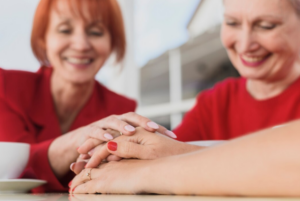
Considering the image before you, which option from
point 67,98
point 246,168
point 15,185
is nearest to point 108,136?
point 15,185

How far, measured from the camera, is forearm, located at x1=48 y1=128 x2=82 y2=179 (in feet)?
3.25

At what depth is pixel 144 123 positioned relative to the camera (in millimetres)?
839

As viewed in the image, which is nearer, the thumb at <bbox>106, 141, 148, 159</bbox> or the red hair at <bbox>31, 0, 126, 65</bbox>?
the thumb at <bbox>106, 141, 148, 159</bbox>

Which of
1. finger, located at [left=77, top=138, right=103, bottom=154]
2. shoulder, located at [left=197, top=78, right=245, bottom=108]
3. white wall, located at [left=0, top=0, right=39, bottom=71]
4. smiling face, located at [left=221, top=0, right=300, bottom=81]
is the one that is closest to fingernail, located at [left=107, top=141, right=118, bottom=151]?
finger, located at [left=77, top=138, right=103, bottom=154]

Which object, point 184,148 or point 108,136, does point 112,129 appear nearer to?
point 108,136

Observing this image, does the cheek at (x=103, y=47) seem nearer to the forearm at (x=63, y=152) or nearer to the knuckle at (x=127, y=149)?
the forearm at (x=63, y=152)

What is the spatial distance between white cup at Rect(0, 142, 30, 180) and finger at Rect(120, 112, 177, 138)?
0.26 m

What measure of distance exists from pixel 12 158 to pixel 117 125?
264 millimetres

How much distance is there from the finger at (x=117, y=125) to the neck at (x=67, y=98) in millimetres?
625

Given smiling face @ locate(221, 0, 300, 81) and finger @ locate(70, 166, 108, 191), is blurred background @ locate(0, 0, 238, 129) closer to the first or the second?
smiling face @ locate(221, 0, 300, 81)

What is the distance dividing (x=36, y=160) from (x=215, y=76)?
2.22 m

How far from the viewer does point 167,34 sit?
3.13m

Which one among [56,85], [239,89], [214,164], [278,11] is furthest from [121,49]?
[214,164]

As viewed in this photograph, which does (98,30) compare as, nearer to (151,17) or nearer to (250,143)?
(250,143)
